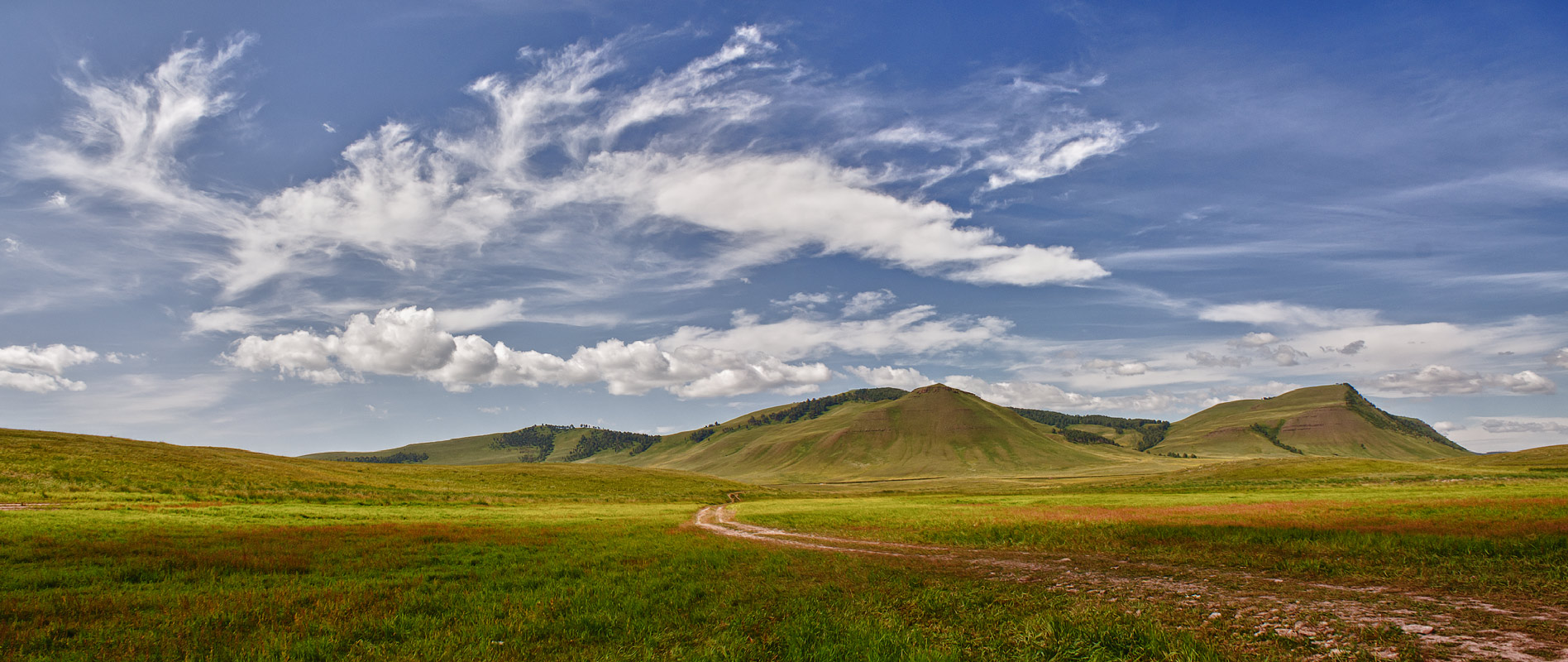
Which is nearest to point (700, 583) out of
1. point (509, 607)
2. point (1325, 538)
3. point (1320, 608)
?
point (509, 607)

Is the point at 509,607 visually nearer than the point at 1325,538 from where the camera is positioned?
Yes

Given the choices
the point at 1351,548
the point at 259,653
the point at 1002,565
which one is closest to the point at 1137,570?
the point at 1002,565

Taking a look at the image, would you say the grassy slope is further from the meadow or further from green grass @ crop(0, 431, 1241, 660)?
green grass @ crop(0, 431, 1241, 660)

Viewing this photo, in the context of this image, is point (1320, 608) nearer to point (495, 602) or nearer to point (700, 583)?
point (700, 583)

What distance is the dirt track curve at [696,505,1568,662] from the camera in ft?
33.1

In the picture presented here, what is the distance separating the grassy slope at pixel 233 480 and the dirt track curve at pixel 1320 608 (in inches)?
2598

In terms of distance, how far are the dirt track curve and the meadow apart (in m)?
0.16

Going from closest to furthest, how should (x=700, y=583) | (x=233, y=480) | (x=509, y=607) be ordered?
(x=509, y=607) < (x=700, y=583) < (x=233, y=480)

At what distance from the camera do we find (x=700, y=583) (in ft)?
54.6

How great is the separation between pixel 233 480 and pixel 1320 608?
3517 inches

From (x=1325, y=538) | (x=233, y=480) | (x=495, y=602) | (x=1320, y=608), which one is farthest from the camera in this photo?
(x=233, y=480)

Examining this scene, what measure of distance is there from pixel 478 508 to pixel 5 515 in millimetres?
30163

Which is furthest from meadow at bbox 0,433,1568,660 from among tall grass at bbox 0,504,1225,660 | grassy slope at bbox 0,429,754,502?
grassy slope at bbox 0,429,754,502

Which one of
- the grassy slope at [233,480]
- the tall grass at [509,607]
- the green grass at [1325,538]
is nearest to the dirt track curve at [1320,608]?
the tall grass at [509,607]
